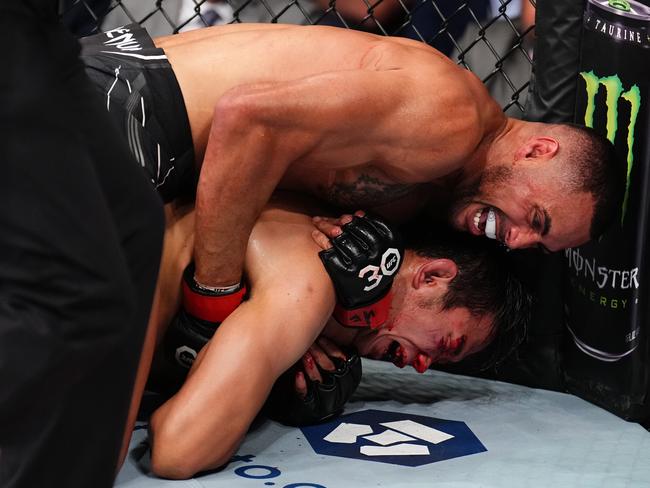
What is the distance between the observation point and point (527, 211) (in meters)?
2.16

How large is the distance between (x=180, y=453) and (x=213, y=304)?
30 centimetres

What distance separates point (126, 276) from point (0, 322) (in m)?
0.14

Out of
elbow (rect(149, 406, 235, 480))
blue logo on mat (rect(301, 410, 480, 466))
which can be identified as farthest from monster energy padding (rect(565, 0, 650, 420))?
elbow (rect(149, 406, 235, 480))

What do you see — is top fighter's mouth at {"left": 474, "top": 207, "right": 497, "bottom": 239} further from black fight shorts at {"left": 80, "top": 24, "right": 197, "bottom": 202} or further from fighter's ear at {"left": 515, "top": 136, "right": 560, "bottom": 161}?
black fight shorts at {"left": 80, "top": 24, "right": 197, "bottom": 202}

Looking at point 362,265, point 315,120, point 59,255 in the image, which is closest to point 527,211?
point 362,265

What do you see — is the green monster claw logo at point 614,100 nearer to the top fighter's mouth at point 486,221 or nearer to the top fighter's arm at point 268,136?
the top fighter's mouth at point 486,221

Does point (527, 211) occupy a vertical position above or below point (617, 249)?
above

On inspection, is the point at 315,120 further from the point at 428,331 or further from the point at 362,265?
the point at 428,331

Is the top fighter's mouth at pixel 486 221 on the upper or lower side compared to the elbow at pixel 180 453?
upper

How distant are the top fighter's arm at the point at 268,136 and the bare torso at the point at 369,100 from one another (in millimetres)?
17

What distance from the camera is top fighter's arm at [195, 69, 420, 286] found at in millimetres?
1921

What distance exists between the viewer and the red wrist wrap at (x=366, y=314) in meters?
2.14

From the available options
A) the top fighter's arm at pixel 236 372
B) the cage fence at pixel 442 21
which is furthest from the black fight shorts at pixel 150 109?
the cage fence at pixel 442 21

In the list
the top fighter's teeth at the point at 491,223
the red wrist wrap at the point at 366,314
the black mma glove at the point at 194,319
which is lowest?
the red wrist wrap at the point at 366,314
